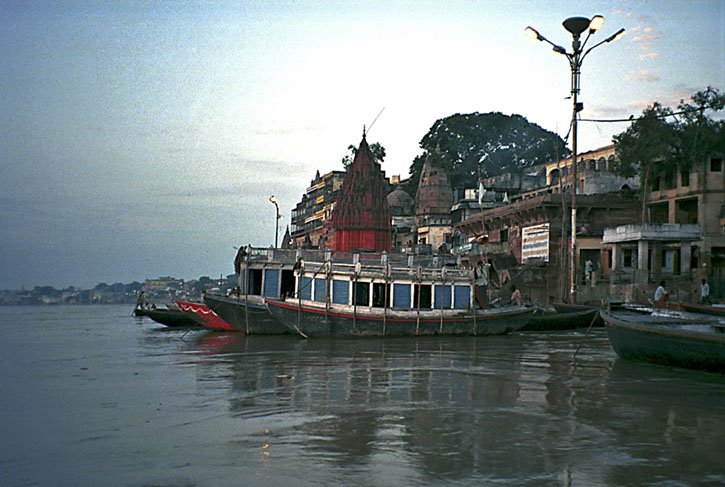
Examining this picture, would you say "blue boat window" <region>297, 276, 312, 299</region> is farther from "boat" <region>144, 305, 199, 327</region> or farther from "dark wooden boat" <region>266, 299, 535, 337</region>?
"boat" <region>144, 305, 199, 327</region>

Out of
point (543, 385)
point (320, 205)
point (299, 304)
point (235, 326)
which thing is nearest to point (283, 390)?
point (543, 385)

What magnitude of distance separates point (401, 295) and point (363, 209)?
33.7 m

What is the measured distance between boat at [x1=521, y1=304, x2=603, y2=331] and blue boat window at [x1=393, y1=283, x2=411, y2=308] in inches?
238

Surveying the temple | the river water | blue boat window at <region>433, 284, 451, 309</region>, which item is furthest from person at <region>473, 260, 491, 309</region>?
the temple

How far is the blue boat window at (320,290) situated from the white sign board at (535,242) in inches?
841

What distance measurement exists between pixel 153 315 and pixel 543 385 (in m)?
30.3

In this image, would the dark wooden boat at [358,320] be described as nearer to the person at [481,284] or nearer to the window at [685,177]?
the person at [481,284]

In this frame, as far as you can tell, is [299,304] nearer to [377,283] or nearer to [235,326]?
[377,283]

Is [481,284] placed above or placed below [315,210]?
below

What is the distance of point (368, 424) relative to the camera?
10023 millimetres

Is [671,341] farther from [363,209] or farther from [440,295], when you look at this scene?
[363,209]

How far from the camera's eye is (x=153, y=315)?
132 feet

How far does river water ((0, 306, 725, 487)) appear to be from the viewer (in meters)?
7.65

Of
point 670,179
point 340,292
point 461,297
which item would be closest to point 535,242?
point 670,179
